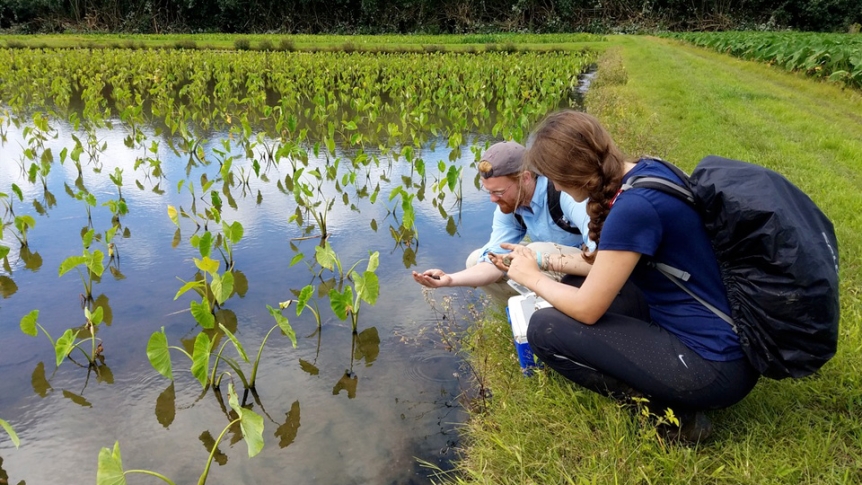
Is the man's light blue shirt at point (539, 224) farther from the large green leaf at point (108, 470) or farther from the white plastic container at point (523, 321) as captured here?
the large green leaf at point (108, 470)

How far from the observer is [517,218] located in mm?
2889

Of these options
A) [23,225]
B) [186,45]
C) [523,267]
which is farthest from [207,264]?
[186,45]

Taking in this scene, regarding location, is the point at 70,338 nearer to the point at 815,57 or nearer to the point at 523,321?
the point at 523,321

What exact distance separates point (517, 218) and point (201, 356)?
153 centimetres

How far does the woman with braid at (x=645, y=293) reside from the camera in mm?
1785

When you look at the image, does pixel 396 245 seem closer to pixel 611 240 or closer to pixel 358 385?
pixel 358 385

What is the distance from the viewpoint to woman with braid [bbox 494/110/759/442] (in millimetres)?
1785

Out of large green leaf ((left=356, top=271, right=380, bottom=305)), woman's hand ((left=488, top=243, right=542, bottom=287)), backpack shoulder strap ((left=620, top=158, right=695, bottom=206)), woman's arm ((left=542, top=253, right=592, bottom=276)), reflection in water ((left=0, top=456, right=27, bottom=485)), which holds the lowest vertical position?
reflection in water ((left=0, top=456, right=27, bottom=485))

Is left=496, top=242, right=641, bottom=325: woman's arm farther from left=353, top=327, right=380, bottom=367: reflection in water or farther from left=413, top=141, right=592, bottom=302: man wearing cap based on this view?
left=353, top=327, right=380, bottom=367: reflection in water

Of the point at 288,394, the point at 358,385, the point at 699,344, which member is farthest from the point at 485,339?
the point at 699,344

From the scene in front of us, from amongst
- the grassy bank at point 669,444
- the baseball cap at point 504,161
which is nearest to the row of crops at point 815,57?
the grassy bank at point 669,444

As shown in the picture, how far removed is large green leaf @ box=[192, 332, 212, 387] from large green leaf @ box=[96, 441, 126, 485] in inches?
24.9

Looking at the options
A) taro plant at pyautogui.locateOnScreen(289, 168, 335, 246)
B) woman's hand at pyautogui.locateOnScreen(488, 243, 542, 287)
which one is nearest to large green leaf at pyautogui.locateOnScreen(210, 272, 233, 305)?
taro plant at pyautogui.locateOnScreen(289, 168, 335, 246)

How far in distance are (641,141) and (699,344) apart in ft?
13.3
